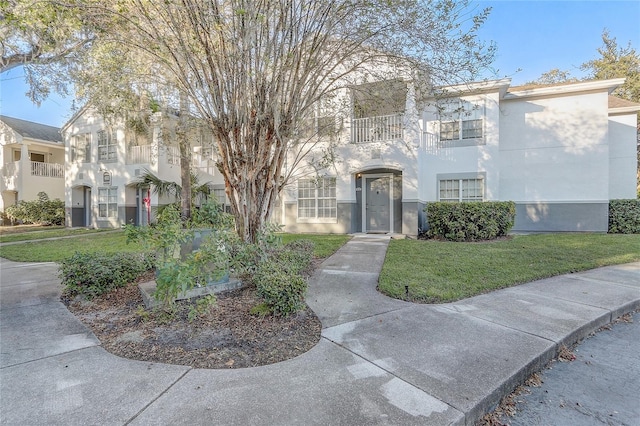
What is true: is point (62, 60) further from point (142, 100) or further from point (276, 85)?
point (276, 85)

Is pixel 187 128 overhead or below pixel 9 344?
overhead

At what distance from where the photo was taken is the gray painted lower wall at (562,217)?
1310 centimetres

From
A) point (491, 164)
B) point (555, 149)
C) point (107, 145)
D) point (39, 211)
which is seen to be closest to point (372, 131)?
point (491, 164)

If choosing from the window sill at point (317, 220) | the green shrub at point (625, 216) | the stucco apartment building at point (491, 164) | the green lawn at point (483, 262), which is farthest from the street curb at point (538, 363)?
the green shrub at point (625, 216)

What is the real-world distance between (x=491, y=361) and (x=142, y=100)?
29.1ft

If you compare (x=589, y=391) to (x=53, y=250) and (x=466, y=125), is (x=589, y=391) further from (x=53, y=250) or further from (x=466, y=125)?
(x=53, y=250)

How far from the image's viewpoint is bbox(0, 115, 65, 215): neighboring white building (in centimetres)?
2088

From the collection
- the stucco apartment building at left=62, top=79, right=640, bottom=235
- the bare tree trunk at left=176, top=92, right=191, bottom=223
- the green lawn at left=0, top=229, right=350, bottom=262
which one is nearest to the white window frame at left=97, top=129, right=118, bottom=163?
the stucco apartment building at left=62, top=79, right=640, bottom=235

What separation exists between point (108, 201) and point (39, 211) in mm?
5853

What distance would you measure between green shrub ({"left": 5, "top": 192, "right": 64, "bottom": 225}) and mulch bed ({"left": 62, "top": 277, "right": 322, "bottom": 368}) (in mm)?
20599

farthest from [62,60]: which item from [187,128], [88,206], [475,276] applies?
[88,206]

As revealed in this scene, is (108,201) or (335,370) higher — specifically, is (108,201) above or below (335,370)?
above

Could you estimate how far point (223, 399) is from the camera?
2434 millimetres

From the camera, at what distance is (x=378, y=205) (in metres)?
13.2
